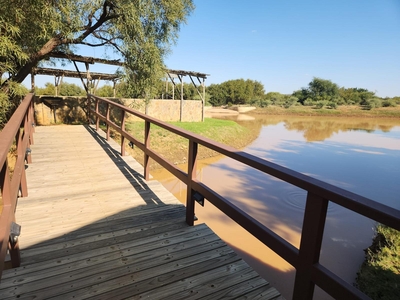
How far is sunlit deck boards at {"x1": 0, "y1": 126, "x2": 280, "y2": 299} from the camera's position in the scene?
1.53m

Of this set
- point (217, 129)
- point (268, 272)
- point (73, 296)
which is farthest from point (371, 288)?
point (217, 129)

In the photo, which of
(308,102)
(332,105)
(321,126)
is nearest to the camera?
(321,126)

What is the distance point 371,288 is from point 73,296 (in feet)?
13.0

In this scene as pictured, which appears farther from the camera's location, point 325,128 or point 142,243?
point 325,128

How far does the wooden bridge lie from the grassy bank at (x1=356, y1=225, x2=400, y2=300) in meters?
2.87

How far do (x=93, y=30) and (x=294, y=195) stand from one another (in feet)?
26.8

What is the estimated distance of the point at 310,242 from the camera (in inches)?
47.9

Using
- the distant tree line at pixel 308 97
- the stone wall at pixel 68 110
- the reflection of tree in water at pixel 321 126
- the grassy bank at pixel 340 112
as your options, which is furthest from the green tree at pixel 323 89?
the stone wall at pixel 68 110

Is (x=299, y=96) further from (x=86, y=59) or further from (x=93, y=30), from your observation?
(x=93, y=30)

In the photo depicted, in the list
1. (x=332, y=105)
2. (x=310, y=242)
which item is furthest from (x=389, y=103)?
(x=310, y=242)

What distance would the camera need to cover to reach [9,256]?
1765 millimetres

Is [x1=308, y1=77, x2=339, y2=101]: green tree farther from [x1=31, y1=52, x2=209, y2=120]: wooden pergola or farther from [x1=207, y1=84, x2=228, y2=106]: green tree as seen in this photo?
[x1=31, y1=52, x2=209, y2=120]: wooden pergola

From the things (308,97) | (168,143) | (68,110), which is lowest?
(168,143)

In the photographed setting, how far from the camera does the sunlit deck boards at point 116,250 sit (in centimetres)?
153
